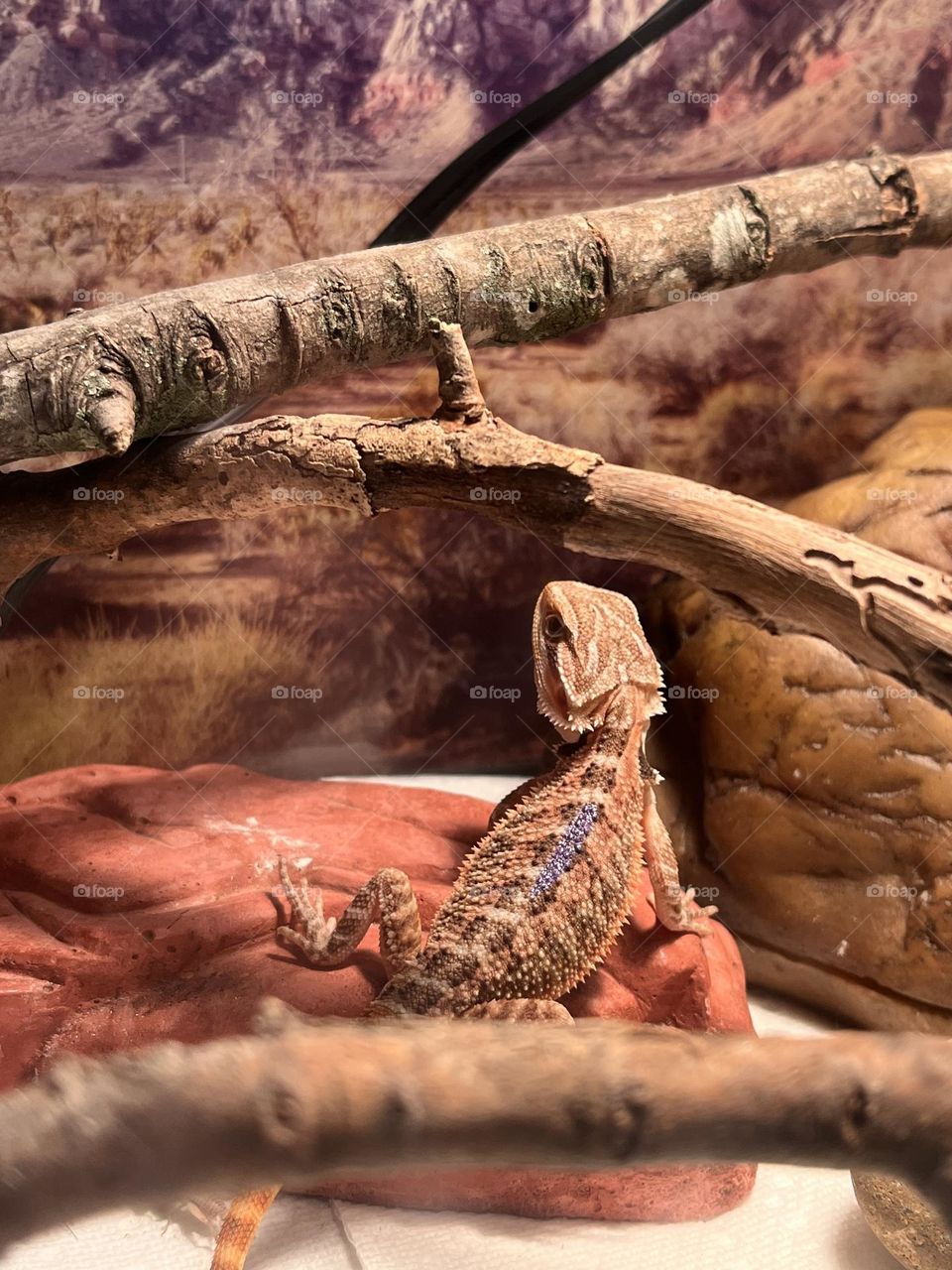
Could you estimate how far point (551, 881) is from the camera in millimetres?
2609

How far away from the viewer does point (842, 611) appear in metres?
2.52

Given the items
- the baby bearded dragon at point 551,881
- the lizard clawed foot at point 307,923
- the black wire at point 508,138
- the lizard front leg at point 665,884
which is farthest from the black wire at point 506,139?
the lizard clawed foot at point 307,923

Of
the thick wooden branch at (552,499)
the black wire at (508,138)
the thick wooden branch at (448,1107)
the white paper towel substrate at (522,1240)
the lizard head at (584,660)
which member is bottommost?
the white paper towel substrate at (522,1240)

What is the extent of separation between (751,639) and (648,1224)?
2.08 m

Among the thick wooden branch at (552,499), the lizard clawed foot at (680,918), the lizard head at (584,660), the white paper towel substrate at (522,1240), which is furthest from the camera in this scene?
the lizard head at (584,660)

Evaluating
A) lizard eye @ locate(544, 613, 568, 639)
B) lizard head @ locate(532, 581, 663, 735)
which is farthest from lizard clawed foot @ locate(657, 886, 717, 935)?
lizard eye @ locate(544, 613, 568, 639)

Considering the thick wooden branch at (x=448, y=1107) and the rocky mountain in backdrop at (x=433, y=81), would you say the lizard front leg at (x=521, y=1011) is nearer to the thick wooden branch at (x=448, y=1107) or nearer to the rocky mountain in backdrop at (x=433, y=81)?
the thick wooden branch at (x=448, y=1107)

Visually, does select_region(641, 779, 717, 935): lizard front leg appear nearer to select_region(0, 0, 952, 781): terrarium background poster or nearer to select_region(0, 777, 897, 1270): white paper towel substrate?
select_region(0, 777, 897, 1270): white paper towel substrate

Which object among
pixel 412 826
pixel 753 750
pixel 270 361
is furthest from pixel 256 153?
pixel 753 750

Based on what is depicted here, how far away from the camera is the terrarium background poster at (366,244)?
335 centimetres

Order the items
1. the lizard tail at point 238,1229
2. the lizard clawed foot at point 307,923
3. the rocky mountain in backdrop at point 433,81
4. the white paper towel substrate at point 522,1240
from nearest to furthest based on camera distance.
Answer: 1. the white paper towel substrate at point 522,1240
2. the lizard tail at point 238,1229
3. the lizard clawed foot at point 307,923
4. the rocky mountain in backdrop at point 433,81

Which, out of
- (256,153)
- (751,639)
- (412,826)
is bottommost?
(412,826)

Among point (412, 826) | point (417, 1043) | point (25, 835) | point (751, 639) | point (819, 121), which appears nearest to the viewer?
point (417, 1043)

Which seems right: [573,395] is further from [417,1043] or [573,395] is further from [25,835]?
[417,1043]
